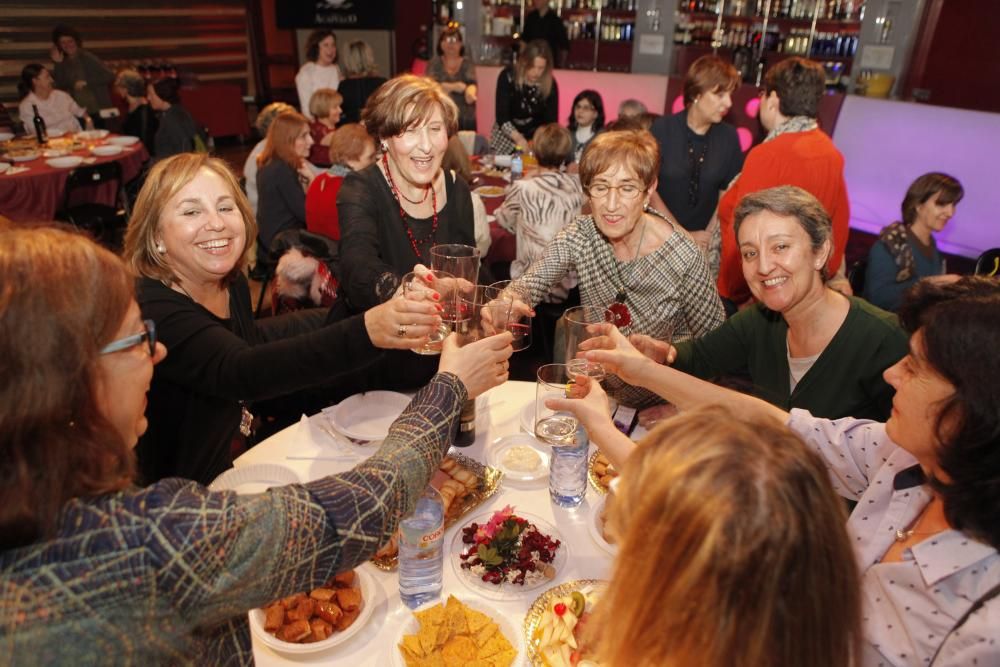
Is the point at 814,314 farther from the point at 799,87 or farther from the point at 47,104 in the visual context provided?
the point at 47,104

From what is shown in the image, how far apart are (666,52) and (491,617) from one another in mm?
8938

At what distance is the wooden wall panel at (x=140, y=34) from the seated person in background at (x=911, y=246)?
34.5 feet

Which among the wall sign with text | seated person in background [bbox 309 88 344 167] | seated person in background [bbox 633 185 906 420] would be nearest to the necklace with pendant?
seated person in background [bbox 633 185 906 420]

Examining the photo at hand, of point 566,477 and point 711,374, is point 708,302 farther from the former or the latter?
point 566,477

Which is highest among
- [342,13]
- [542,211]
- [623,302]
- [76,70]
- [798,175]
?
[342,13]

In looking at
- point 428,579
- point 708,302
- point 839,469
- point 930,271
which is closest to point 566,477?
point 428,579

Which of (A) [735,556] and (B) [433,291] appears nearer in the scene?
(A) [735,556]

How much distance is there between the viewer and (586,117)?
5758mm

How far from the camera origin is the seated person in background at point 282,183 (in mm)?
4523

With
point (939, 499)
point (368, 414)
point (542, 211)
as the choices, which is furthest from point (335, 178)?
point (939, 499)

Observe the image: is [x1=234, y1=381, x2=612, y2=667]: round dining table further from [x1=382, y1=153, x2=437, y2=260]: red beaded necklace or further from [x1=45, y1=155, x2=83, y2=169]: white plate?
[x1=45, y1=155, x2=83, y2=169]: white plate

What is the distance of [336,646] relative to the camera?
1339 mm

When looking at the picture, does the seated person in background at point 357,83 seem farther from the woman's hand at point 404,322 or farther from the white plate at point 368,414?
the woman's hand at point 404,322

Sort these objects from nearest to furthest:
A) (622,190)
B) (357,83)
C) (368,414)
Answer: (368,414), (622,190), (357,83)
